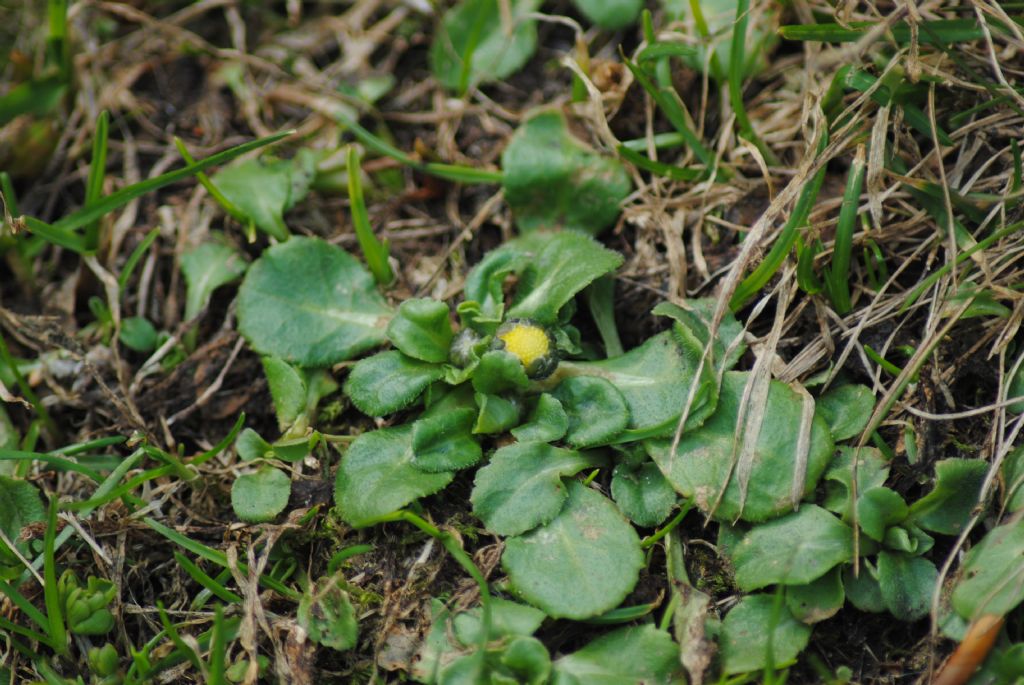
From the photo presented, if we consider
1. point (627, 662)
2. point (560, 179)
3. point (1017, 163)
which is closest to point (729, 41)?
point (560, 179)

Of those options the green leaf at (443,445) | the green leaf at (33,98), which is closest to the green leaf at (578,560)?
the green leaf at (443,445)

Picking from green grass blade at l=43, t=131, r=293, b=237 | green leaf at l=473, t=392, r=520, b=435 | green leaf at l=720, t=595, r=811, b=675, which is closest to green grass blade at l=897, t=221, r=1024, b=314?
green leaf at l=720, t=595, r=811, b=675

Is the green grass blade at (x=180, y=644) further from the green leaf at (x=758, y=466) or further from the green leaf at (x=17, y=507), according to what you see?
the green leaf at (x=758, y=466)

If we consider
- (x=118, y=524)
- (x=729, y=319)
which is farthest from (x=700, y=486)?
(x=118, y=524)

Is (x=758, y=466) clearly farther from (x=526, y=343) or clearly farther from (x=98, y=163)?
(x=98, y=163)

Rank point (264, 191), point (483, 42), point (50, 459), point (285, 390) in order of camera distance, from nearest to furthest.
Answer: point (50, 459), point (285, 390), point (264, 191), point (483, 42)

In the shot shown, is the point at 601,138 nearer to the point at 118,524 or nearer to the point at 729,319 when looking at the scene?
the point at 729,319
